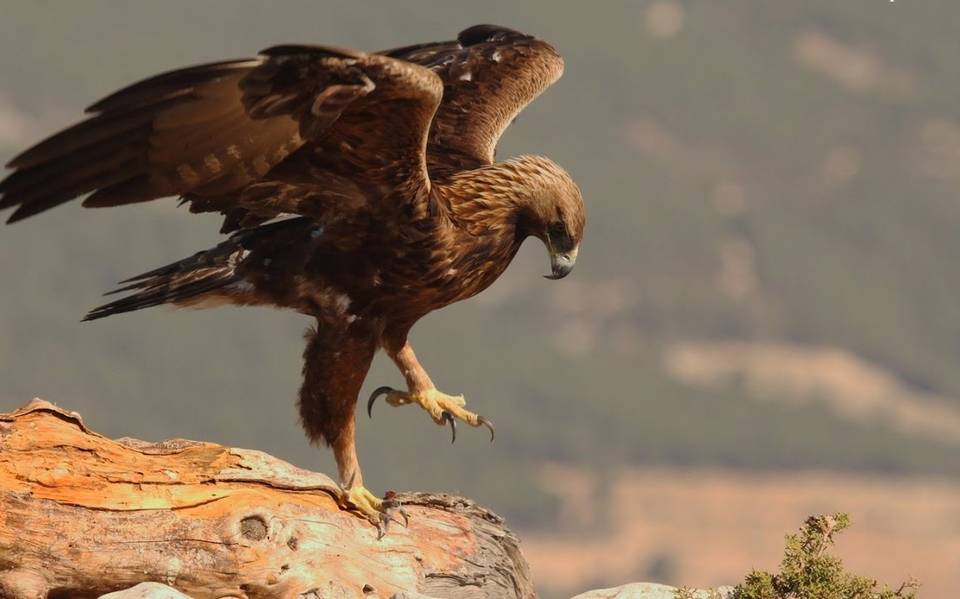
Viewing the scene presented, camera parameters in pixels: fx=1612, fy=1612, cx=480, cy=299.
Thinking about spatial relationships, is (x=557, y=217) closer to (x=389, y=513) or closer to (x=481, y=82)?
(x=389, y=513)

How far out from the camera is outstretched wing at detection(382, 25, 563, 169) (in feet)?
36.4

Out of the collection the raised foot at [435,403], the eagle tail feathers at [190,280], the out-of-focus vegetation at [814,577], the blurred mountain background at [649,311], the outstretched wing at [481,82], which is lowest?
the out-of-focus vegetation at [814,577]

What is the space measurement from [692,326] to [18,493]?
104348 mm

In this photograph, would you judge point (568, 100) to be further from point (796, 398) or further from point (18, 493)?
point (18, 493)

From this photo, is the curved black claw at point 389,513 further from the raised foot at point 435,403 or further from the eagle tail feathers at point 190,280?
the eagle tail feathers at point 190,280

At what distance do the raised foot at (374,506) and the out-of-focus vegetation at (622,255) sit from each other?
51.0m

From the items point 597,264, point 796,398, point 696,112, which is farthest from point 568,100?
point 796,398

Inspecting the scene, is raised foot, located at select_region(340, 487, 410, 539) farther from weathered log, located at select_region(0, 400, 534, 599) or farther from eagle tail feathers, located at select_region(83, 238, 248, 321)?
eagle tail feathers, located at select_region(83, 238, 248, 321)

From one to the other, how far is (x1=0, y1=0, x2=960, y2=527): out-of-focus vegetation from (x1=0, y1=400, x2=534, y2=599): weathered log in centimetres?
5147

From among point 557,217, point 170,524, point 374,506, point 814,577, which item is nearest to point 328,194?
point 557,217

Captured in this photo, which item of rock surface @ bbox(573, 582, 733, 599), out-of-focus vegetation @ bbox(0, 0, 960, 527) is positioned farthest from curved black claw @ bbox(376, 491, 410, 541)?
out-of-focus vegetation @ bbox(0, 0, 960, 527)

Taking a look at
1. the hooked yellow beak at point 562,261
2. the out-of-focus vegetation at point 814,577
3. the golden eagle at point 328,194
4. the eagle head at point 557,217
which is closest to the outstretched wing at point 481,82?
the golden eagle at point 328,194

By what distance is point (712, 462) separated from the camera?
90688 mm

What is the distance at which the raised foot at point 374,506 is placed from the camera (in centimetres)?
893
